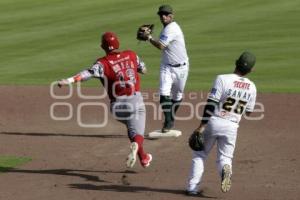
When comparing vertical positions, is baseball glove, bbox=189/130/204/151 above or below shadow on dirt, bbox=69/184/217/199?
above

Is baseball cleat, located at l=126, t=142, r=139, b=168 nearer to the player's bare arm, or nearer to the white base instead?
the player's bare arm

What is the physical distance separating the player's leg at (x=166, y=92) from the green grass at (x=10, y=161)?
282cm

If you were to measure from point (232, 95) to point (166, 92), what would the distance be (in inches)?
173

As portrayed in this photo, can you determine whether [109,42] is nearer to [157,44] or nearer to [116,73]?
[116,73]

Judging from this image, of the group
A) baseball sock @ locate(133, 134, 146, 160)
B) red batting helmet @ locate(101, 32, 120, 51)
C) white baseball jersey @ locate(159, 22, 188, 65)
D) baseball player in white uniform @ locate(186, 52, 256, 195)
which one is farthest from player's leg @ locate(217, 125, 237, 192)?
white baseball jersey @ locate(159, 22, 188, 65)

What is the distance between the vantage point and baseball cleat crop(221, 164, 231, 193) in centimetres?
914

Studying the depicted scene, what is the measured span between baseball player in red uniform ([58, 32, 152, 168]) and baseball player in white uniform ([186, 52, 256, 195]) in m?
1.47

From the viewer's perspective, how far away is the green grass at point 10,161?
11734mm

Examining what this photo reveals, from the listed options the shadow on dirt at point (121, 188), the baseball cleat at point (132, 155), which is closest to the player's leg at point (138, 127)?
the baseball cleat at point (132, 155)

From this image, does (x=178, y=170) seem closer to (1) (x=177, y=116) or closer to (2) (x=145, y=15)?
(1) (x=177, y=116)

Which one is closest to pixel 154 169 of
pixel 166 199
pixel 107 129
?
pixel 166 199

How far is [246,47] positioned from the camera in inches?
952

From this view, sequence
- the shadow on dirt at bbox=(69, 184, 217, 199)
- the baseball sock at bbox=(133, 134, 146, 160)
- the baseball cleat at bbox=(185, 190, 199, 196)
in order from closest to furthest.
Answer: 1. the baseball cleat at bbox=(185, 190, 199, 196)
2. the shadow on dirt at bbox=(69, 184, 217, 199)
3. the baseball sock at bbox=(133, 134, 146, 160)

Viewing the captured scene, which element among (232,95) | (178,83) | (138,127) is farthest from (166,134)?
(232,95)
